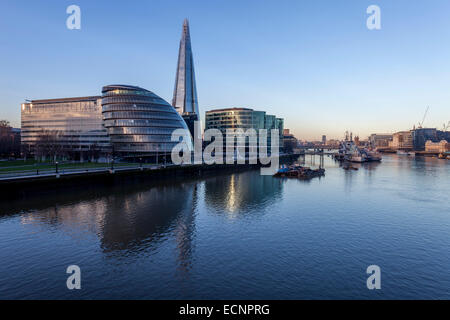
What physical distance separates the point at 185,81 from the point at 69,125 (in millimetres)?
89805

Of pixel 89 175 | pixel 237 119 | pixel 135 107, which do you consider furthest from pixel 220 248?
pixel 237 119

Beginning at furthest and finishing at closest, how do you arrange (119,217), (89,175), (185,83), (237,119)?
(185,83)
(237,119)
(89,175)
(119,217)

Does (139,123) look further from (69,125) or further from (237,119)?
(237,119)

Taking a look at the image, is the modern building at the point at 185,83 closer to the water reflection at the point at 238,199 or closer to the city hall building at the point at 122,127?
the city hall building at the point at 122,127

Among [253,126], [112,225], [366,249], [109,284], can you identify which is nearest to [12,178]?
[112,225]

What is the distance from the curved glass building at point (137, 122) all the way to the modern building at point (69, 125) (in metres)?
8.12

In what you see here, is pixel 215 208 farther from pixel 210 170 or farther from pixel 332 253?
pixel 210 170

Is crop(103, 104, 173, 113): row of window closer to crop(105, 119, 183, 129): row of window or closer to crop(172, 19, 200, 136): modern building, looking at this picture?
crop(105, 119, 183, 129): row of window

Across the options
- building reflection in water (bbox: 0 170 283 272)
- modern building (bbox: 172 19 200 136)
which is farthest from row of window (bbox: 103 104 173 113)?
modern building (bbox: 172 19 200 136)

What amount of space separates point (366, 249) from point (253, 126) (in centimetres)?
15879

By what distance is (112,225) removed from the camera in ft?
95.3

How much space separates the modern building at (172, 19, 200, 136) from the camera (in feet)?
592

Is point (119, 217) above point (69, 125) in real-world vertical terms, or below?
below

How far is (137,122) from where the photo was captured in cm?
9169
